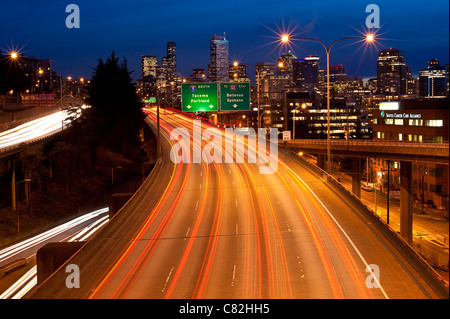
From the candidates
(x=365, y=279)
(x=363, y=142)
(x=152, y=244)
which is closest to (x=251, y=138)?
(x=363, y=142)

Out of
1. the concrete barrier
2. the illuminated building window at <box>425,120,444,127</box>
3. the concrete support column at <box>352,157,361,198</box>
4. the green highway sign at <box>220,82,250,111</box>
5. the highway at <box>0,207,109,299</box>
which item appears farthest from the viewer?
the illuminated building window at <box>425,120,444,127</box>

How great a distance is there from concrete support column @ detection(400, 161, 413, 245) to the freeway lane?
1566 cm

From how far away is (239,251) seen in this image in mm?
20422

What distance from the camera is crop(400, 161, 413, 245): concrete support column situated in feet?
149

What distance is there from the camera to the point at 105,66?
67062 millimetres

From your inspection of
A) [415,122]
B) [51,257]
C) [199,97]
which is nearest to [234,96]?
[199,97]

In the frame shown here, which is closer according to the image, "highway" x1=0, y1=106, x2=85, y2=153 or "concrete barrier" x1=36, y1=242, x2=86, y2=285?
"concrete barrier" x1=36, y1=242, x2=86, y2=285

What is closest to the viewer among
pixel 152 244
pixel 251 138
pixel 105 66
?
pixel 152 244

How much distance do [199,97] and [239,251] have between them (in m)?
29.4

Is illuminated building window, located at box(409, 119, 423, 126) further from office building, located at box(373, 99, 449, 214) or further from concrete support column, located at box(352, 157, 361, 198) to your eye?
concrete support column, located at box(352, 157, 361, 198)

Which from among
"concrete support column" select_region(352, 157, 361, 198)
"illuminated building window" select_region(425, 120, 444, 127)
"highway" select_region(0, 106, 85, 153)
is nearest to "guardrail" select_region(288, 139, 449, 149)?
"concrete support column" select_region(352, 157, 361, 198)

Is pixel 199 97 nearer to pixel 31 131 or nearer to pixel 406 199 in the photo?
pixel 406 199
